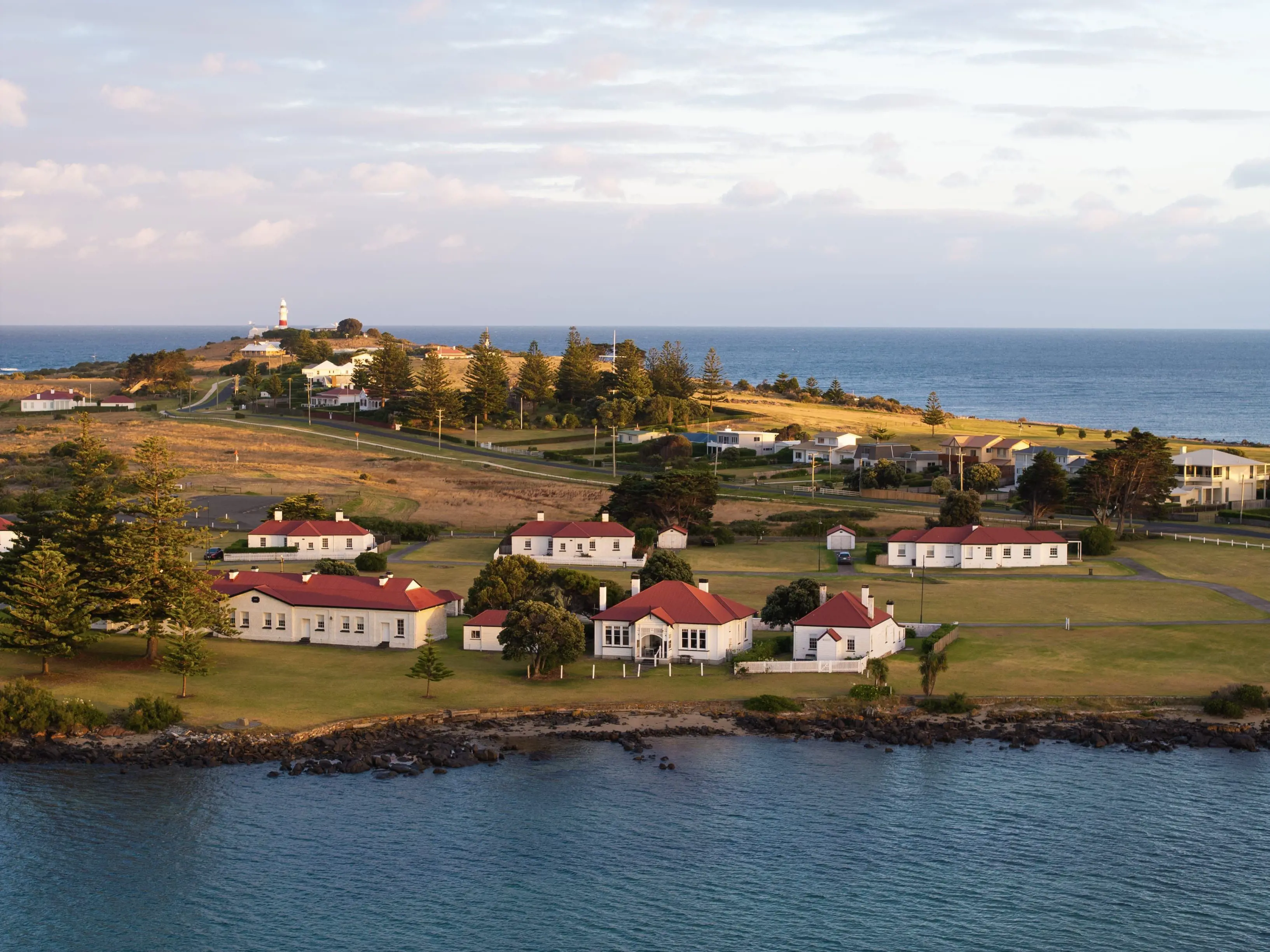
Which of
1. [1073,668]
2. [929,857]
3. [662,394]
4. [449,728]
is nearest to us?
[929,857]

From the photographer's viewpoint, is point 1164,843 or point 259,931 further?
point 1164,843

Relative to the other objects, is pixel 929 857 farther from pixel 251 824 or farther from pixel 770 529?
pixel 770 529

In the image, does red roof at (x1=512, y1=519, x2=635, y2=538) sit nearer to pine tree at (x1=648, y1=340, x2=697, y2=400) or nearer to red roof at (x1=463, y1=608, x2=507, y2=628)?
red roof at (x1=463, y1=608, x2=507, y2=628)

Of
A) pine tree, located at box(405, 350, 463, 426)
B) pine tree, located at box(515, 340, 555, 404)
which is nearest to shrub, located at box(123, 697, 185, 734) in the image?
pine tree, located at box(405, 350, 463, 426)

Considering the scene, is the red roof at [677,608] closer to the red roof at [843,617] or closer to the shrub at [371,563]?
the red roof at [843,617]

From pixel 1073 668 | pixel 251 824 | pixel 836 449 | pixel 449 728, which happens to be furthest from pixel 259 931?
pixel 836 449

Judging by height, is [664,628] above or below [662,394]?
below

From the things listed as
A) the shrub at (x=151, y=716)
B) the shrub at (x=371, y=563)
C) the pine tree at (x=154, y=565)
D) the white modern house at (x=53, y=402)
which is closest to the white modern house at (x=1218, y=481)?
the shrub at (x=371, y=563)
